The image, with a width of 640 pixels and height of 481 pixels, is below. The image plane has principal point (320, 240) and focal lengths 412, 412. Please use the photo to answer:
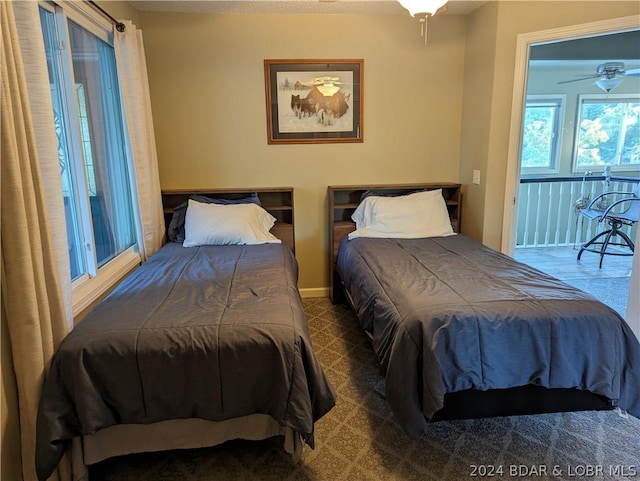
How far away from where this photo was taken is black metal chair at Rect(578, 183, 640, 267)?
14.5 feet

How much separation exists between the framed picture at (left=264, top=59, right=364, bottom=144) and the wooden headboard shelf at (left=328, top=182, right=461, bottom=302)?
1.47 feet

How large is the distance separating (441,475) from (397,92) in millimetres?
2891

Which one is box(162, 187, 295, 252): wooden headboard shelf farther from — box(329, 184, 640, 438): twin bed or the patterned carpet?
the patterned carpet

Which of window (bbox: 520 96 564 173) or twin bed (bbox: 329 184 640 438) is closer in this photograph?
twin bed (bbox: 329 184 640 438)

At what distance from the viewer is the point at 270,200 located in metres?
3.65

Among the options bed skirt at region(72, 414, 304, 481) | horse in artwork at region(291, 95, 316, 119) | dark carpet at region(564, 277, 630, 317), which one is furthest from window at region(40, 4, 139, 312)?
dark carpet at region(564, 277, 630, 317)

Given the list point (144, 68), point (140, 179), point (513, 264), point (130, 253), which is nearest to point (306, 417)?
point (513, 264)

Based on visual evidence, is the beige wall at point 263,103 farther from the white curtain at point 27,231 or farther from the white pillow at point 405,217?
the white curtain at point 27,231

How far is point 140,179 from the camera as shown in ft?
9.48

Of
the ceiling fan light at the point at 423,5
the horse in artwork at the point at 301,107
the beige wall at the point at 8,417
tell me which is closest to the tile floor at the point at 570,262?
the horse in artwork at the point at 301,107

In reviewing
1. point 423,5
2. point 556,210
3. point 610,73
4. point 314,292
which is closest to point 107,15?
point 423,5

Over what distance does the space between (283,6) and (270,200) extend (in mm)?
1524

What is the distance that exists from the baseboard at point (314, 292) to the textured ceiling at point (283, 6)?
2328mm

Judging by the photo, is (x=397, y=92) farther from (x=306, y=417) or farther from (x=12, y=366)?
(x=12, y=366)
